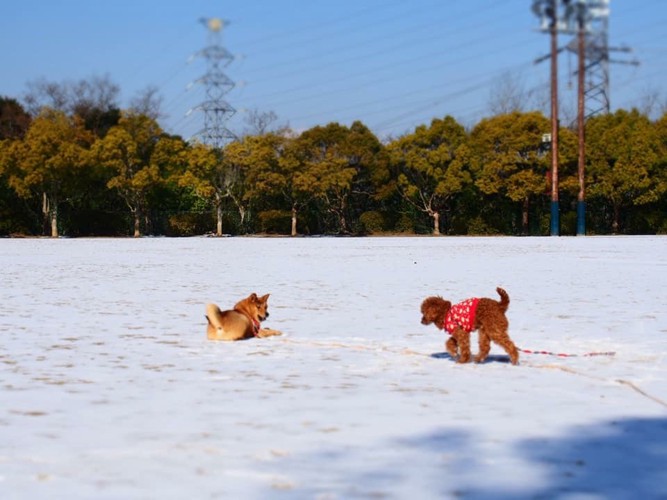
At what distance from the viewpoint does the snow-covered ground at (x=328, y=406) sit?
3879 mm

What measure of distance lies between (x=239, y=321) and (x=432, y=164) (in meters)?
46.9

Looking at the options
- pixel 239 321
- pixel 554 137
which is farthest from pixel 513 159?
pixel 239 321

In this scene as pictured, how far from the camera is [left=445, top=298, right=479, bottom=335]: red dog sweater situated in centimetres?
703

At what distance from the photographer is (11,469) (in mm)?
4047

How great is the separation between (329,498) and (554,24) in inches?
2037

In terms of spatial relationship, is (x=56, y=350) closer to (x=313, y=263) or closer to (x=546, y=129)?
(x=313, y=263)

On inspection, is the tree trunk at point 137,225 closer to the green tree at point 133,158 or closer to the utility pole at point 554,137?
the green tree at point 133,158

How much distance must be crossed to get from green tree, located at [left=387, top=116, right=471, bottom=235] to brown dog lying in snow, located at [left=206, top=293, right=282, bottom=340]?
45.2m

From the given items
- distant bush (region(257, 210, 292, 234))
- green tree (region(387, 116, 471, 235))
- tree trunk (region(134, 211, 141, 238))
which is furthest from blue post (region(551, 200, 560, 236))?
tree trunk (region(134, 211, 141, 238))

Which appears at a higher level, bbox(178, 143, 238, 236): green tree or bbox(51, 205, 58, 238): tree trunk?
bbox(178, 143, 238, 236): green tree

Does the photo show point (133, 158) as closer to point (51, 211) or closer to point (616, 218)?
point (51, 211)

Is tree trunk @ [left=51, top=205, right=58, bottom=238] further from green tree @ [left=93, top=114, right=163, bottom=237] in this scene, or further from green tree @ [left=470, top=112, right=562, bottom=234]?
green tree @ [left=470, top=112, right=562, bottom=234]

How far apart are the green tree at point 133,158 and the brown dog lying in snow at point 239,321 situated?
44.8 m

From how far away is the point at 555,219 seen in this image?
48656 mm
